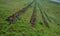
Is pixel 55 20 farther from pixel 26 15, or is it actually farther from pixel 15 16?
pixel 15 16

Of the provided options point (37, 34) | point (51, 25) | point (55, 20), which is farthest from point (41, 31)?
point (55, 20)

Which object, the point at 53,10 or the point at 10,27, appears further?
the point at 53,10

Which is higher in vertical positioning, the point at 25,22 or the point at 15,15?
the point at 15,15

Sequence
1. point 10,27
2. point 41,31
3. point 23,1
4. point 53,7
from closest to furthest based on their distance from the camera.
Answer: point 10,27
point 41,31
point 23,1
point 53,7

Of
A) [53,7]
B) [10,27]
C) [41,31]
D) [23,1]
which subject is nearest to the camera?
[10,27]

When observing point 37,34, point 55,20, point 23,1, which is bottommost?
point 37,34

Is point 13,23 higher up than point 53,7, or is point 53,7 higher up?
point 53,7

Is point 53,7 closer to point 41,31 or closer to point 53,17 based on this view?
point 53,17
